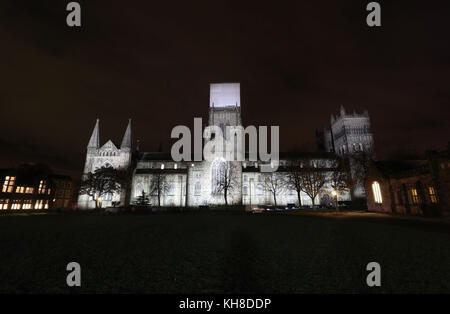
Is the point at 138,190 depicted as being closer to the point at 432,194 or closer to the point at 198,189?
the point at 198,189

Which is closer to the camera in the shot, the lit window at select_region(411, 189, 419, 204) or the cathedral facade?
the lit window at select_region(411, 189, 419, 204)

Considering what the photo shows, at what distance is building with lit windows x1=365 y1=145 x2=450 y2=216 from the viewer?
73.8 ft

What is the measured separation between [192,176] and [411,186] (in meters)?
51.0

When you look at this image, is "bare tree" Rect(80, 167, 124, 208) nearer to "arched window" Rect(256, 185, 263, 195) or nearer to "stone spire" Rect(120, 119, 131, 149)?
"stone spire" Rect(120, 119, 131, 149)

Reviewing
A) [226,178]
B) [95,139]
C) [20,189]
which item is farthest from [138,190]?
[226,178]

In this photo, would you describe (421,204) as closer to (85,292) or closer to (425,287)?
(425,287)

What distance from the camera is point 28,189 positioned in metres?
48.4

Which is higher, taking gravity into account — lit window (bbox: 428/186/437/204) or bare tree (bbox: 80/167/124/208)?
bare tree (bbox: 80/167/124/208)

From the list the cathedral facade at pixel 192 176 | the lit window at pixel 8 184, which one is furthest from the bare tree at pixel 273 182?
the lit window at pixel 8 184

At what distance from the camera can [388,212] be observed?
92.4ft

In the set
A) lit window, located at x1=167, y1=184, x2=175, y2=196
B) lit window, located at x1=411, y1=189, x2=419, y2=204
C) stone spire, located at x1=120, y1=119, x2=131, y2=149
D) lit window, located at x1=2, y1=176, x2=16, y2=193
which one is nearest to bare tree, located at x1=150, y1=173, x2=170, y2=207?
lit window, located at x1=167, y1=184, x2=175, y2=196

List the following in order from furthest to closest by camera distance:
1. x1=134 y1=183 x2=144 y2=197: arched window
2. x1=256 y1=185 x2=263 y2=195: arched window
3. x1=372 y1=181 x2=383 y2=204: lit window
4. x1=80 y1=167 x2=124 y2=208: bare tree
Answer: x1=256 y1=185 x2=263 y2=195: arched window → x1=134 y1=183 x2=144 y2=197: arched window → x1=80 y1=167 x2=124 y2=208: bare tree → x1=372 y1=181 x2=383 y2=204: lit window
